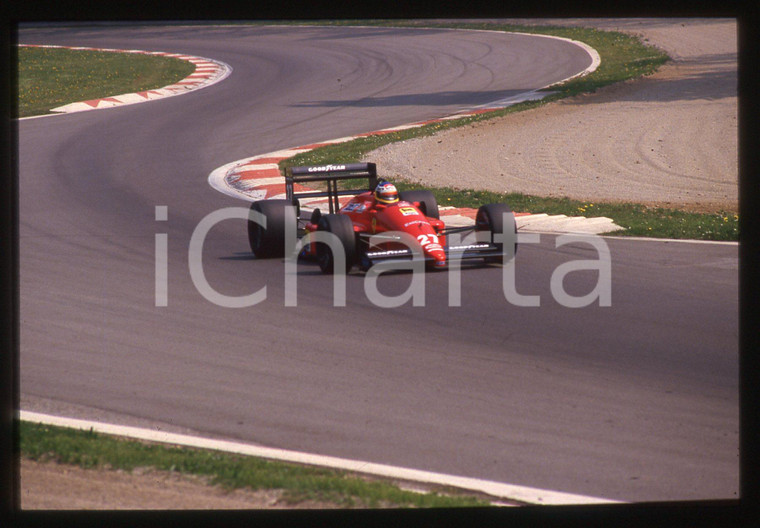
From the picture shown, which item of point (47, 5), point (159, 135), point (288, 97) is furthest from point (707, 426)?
point (288, 97)

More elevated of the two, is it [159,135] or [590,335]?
[159,135]

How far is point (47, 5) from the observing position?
4348 mm

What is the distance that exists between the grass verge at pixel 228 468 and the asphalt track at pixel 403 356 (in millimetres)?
355

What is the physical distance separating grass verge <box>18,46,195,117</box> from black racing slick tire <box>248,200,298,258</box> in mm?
14671

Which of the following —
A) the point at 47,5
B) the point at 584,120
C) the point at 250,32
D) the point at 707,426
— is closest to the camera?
the point at 47,5

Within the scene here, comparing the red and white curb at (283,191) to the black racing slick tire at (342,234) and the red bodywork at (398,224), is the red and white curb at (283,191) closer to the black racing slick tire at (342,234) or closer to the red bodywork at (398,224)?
the red bodywork at (398,224)

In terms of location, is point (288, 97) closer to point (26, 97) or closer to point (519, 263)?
point (26, 97)

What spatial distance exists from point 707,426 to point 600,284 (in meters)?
3.48

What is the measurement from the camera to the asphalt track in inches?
211

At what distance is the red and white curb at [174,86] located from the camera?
24362mm

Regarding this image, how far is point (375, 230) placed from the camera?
9.90 m

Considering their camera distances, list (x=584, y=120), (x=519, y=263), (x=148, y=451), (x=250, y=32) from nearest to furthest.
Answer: (x=148, y=451) → (x=519, y=263) → (x=584, y=120) → (x=250, y=32)
